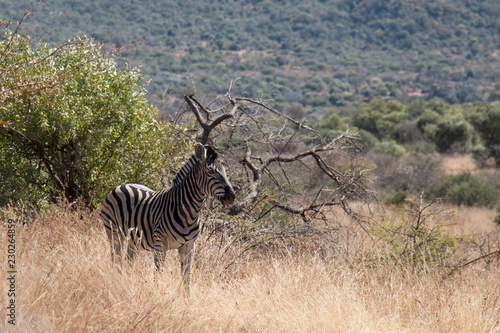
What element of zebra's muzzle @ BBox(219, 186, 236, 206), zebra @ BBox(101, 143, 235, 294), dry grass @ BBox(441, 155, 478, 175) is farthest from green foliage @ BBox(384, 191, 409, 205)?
zebra's muzzle @ BBox(219, 186, 236, 206)

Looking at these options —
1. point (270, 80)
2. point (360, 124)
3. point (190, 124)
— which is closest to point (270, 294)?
point (190, 124)

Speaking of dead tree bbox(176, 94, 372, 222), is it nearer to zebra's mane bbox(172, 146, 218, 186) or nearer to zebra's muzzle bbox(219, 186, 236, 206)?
zebra's mane bbox(172, 146, 218, 186)

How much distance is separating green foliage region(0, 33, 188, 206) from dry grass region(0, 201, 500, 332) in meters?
1.99

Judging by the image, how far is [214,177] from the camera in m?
5.21

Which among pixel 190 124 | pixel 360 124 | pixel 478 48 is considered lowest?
pixel 360 124

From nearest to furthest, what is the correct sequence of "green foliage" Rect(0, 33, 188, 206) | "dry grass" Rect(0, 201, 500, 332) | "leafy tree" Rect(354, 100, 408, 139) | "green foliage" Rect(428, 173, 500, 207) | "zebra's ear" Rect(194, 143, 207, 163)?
"dry grass" Rect(0, 201, 500, 332) < "zebra's ear" Rect(194, 143, 207, 163) < "green foliage" Rect(0, 33, 188, 206) < "green foliage" Rect(428, 173, 500, 207) < "leafy tree" Rect(354, 100, 408, 139)

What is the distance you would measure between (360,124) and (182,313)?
106ft

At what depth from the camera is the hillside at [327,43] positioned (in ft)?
191

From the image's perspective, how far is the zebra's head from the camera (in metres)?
5.09

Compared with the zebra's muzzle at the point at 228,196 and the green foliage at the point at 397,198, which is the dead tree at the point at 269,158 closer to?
the zebra's muzzle at the point at 228,196

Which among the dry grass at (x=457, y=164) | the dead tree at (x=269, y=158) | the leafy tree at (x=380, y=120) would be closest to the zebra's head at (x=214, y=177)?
the dead tree at (x=269, y=158)

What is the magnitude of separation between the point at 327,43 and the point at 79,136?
226 ft

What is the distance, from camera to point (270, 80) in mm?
56938

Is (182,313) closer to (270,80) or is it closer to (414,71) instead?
(270,80)
